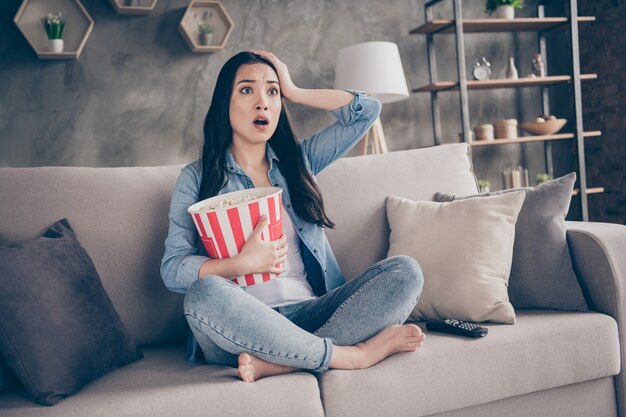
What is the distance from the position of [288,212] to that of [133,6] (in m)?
2.49

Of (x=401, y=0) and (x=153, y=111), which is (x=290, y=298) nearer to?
(x=153, y=111)

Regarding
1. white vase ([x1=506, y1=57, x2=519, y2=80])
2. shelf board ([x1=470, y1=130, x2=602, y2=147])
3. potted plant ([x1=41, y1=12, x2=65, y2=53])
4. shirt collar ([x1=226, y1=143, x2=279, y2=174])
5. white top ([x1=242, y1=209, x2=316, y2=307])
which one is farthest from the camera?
white vase ([x1=506, y1=57, x2=519, y2=80])

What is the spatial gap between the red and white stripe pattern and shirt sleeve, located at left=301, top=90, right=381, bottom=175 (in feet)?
1.63

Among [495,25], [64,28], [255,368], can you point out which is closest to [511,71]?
[495,25]

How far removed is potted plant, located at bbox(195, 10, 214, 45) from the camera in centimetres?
388

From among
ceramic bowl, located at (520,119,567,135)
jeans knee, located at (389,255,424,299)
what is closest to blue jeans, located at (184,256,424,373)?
jeans knee, located at (389,255,424,299)

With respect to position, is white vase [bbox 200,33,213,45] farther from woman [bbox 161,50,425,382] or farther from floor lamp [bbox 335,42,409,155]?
woman [bbox 161,50,425,382]

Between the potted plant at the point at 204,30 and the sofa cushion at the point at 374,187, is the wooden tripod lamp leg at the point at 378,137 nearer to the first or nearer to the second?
the potted plant at the point at 204,30

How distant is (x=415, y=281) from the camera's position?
1584mm

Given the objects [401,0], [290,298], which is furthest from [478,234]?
[401,0]

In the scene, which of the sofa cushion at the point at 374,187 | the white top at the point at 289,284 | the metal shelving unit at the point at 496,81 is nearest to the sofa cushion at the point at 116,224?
the white top at the point at 289,284

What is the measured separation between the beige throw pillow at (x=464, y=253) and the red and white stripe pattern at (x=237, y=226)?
21.1 inches

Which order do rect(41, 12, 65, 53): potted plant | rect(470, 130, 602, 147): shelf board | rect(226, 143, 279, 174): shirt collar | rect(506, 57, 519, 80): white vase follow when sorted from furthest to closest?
rect(506, 57, 519, 80): white vase < rect(470, 130, 602, 147): shelf board < rect(41, 12, 65, 53): potted plant < rect(226, 143, 279, 174): shirt collar

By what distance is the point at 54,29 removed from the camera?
3586 mm
